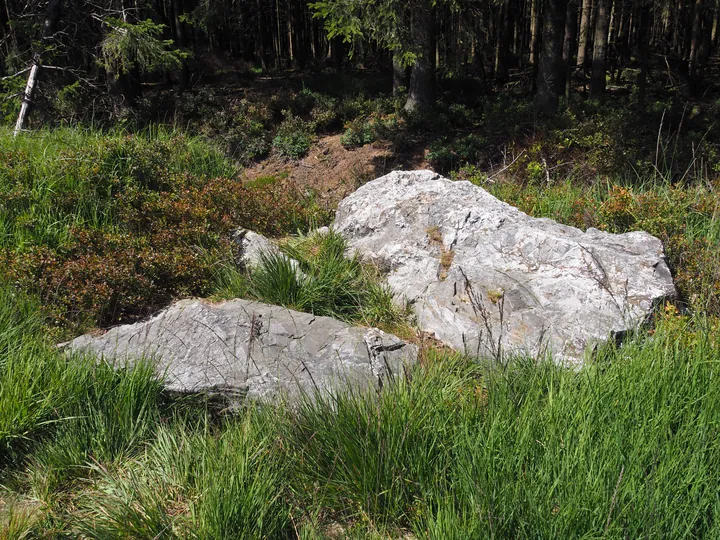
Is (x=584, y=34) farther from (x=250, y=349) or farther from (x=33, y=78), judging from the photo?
(x=250, y=349)

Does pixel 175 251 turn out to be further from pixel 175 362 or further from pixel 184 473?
pixel 184 473

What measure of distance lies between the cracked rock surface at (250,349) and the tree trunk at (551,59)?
9.89m

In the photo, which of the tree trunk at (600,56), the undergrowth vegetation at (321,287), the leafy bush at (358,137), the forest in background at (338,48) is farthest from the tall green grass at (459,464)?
the tree trunk at (600,56)

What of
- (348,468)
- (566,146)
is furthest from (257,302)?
(566,146)

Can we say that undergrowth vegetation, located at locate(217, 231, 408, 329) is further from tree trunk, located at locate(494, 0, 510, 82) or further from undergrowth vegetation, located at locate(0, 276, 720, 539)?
tree trunk, located at locate(494, 0, 510, 82)

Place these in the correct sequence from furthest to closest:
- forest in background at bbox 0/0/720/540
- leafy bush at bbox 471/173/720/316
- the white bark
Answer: the white bark → leafy bush at bbox 471/173/720/316 → forest in background at bbox 0/0/720/540

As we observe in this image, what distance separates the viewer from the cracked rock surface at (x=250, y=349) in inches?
153

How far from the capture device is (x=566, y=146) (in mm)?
10281

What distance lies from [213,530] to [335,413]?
0.84 m

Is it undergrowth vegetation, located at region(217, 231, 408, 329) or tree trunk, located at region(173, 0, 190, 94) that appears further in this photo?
tree trunk, located at region(173, 0, 190, 94)

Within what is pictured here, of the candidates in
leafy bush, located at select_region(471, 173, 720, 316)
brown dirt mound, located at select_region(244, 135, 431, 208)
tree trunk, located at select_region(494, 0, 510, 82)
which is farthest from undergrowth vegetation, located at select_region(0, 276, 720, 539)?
tree trunk, located at select_region(494, 0, 510, 82)

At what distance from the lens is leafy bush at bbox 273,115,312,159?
45.1ft

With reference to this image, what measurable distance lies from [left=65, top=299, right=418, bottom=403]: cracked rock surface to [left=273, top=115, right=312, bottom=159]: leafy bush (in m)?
9.44

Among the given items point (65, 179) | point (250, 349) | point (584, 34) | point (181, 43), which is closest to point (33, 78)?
point (65, 179)
